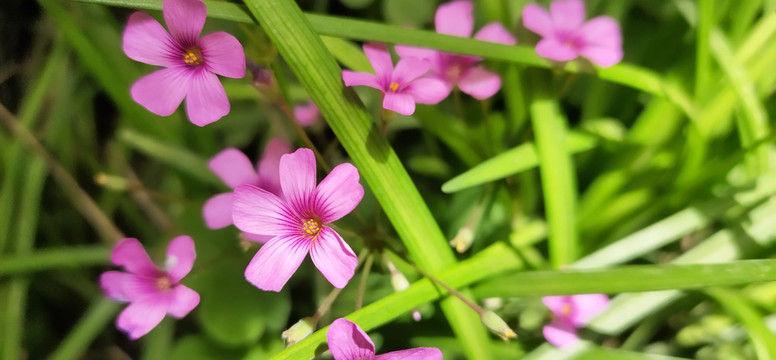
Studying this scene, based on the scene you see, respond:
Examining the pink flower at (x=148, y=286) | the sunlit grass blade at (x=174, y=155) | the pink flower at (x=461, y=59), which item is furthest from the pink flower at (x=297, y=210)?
the sunlit grass blade at (x=174, y=155)

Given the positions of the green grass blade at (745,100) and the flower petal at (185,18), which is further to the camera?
the green grass blade at (745,100)

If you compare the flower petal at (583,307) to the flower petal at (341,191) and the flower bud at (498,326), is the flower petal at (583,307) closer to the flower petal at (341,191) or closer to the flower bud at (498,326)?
the flower bud at (498,326)

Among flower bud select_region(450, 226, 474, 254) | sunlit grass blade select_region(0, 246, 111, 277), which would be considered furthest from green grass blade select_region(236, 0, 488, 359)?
sunlit grass blade select_region(0, 246, 111, 277)

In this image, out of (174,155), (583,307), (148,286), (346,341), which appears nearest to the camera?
(346,341)

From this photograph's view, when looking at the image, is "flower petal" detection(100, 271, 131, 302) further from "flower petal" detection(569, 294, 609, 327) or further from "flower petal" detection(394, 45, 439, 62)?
"flower petal" detection(569, 294, 609, 327)

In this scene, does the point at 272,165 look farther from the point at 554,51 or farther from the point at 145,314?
the point at 554,51

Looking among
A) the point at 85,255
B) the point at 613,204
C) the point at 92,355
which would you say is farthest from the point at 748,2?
the point at 92,355

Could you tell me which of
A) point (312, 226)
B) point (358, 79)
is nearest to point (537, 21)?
point (358, 79)
